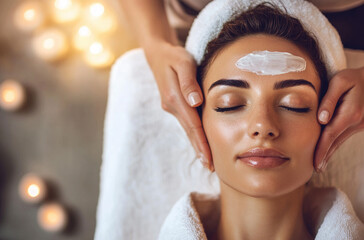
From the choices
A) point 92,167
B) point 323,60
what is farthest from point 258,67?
point 92,167

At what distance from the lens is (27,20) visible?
1849mm

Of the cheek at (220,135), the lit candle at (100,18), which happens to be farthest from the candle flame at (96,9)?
the cheek at (220,135)

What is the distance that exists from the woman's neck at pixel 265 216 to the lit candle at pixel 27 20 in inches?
56.2

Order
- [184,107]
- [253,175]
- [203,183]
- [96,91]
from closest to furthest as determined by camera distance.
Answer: [253,175] → [184,107] → [203,183] → [96,91]

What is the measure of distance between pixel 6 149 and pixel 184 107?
125cm

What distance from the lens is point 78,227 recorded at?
1693mm

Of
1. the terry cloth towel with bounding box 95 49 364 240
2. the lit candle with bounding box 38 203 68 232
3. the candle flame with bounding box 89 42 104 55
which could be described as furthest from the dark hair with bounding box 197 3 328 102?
the lit candle with bounding box 38 203 68 232

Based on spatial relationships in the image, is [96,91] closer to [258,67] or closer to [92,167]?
[92,167]

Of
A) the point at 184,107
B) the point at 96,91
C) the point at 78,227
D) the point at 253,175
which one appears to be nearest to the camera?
the point at 253,175

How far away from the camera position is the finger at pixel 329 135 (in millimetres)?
771

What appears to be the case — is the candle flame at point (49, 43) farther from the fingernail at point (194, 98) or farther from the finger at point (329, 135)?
the finger at point (329, 135)

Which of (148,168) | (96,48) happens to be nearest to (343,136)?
(148,168)

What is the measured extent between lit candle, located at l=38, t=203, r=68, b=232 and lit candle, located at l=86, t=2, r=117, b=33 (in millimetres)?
859

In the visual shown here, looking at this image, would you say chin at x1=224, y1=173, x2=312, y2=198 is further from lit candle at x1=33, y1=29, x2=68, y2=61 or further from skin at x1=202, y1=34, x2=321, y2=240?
lit candle at x1=33, y1=29, x2=68, y2=61
